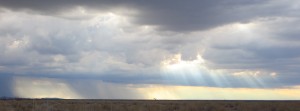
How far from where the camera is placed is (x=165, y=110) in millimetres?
50375

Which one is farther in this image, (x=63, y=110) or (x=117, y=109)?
(x=117, y=109)

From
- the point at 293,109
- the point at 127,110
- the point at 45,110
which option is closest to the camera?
the point at 45,110

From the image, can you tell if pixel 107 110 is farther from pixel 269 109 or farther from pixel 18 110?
pixel 269 109

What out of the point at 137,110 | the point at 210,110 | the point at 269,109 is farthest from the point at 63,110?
the point at 269,109

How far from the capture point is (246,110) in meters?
52.1

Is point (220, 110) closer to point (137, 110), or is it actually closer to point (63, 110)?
point (137, 110)

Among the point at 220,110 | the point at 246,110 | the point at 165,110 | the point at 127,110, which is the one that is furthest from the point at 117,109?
the point at 246,110

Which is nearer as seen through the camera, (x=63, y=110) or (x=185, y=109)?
(x=63, y=110)

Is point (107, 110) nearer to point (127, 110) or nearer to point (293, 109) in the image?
point (127, 110)

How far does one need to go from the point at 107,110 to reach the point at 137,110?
10.8ft

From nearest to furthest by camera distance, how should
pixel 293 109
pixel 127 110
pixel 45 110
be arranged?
pixel 45 110 → pixel 127 110 → pixel 293 109

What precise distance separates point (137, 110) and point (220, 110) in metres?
9.58

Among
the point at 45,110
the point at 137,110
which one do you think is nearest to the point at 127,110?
the point at 137,110

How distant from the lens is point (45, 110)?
4619 centimetres
